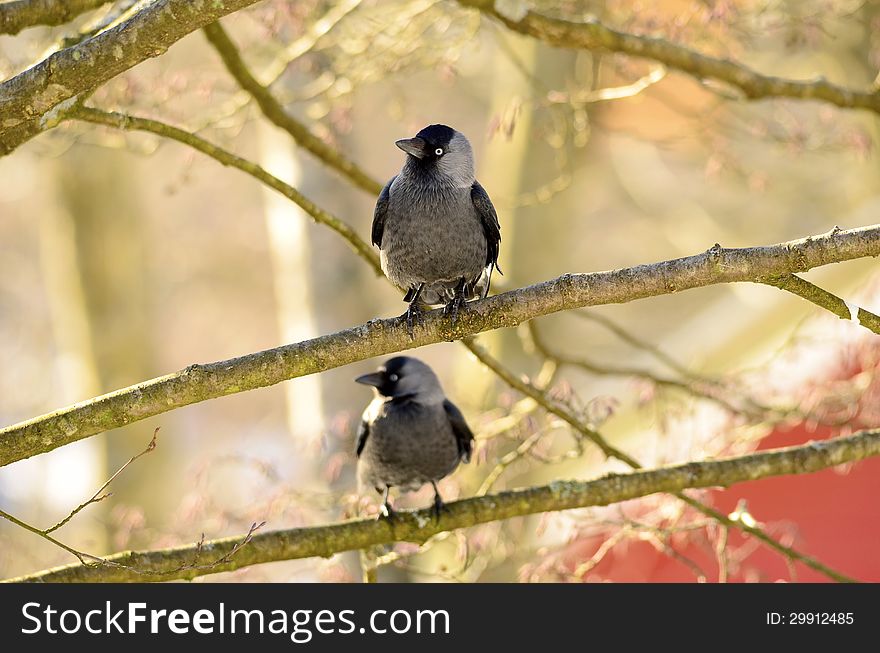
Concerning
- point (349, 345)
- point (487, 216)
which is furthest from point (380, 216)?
point (349, 345)

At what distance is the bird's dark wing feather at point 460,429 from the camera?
4.87 meters

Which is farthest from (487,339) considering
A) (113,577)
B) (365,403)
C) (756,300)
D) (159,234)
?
(159,234)

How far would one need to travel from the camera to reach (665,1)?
6574 mm

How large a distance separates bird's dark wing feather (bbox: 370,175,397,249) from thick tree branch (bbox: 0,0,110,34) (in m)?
1.18

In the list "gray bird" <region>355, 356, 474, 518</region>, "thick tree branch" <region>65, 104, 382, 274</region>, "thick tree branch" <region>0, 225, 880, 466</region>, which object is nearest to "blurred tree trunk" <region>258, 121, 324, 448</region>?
"gray bird" <region>355, 356, 474, 518</region>

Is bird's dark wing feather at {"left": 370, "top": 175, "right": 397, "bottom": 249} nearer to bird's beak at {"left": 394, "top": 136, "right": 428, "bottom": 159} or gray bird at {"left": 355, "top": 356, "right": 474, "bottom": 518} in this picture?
bird's beak at {"left": 394, "top": 136, "right": 428, "bottom": 159}

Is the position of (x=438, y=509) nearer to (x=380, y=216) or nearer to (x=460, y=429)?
(x=460, y=429)

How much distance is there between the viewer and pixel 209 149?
3.47 meters

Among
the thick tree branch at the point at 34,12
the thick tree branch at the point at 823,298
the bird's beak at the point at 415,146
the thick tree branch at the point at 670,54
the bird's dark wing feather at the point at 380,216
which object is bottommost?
the thick tree branch at the point at 823,298

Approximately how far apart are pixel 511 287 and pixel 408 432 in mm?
904

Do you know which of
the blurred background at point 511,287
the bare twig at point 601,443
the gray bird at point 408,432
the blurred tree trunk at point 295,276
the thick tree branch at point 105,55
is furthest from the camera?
the blurred tree trunk at point 295,276

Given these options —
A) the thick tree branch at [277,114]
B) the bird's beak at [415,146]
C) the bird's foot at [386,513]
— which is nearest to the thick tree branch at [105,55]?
the bird's beak at [415,146]

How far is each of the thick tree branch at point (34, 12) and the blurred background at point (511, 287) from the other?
1.05 meters

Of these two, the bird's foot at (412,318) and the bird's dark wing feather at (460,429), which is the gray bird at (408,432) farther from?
the bird's foot at (412,318)
